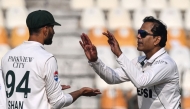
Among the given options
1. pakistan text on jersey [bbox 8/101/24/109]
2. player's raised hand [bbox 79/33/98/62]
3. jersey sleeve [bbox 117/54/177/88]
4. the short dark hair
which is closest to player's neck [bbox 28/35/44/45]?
player's raised hand [bbox 79/33/98/62]

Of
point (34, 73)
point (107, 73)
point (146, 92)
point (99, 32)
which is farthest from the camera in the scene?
point (99, 32)

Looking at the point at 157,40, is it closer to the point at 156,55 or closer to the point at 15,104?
the point at 156,55

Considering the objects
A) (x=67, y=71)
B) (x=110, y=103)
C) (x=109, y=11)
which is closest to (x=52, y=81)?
(x=110, y=103)

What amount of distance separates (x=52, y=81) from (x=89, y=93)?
45 centimetres

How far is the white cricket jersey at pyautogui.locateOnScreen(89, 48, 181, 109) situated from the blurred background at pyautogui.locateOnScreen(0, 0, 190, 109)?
370 centimetres

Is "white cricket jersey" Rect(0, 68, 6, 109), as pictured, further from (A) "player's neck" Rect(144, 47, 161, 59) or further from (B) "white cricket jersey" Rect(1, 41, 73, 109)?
(A) "player's neck" Rect(144, 47, 161, 59)

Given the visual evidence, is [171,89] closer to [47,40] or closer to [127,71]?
[127,71]

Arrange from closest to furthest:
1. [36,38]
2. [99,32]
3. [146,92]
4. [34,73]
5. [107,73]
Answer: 1. [34,73]
2. [36,38]
3. [146,92]
4. [107,73]
5. [99,32]

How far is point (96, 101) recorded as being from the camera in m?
8.44

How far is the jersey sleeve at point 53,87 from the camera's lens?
403cm

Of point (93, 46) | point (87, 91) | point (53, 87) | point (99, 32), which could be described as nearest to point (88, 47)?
point (93, 46)

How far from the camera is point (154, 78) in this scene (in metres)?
4.23

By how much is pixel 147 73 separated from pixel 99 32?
17.7ft

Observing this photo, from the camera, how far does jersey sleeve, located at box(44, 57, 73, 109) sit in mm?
4027
